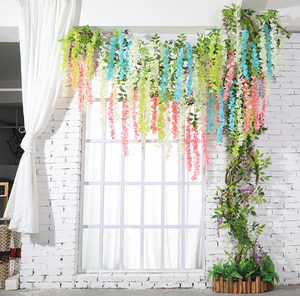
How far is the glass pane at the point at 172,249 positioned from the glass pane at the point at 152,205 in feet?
0.58

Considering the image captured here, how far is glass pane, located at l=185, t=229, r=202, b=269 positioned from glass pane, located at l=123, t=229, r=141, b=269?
0.50 meters

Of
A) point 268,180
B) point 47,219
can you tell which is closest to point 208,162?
point 268,180

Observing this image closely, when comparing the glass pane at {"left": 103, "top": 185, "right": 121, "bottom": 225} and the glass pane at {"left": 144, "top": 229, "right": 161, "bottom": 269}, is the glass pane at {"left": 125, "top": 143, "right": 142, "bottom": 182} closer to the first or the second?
the glass pane at {"left": 103, "top": 185, "right": 121, "bottom": 225}

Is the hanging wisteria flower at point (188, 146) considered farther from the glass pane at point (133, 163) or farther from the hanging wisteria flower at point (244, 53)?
the hanging wisteria flower at point (244, 53)

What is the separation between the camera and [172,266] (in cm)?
292

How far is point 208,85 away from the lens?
2801 mm

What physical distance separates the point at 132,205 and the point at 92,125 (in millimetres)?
971

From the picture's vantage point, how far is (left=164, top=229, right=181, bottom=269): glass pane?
2.92m

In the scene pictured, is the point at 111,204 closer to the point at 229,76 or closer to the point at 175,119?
the point at 175,119

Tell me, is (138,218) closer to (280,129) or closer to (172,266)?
(172,266)

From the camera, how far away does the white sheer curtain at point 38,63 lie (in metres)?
2.84

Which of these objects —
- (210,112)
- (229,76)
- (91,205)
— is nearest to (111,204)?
(91,205)

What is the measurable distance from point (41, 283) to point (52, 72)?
6.95 feet

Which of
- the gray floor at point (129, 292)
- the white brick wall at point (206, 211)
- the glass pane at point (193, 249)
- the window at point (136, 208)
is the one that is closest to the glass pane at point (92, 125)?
the window at point (136, 208)
